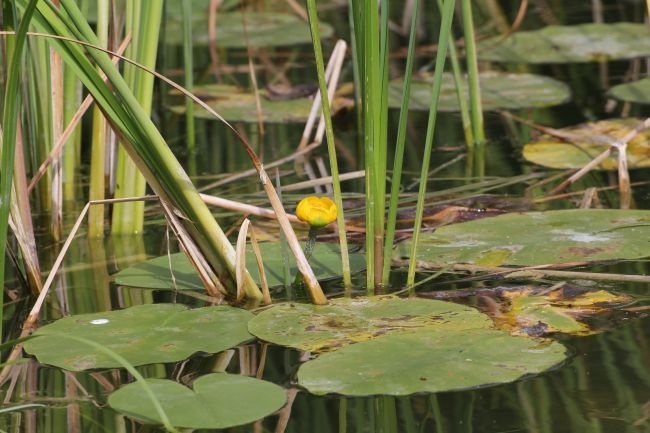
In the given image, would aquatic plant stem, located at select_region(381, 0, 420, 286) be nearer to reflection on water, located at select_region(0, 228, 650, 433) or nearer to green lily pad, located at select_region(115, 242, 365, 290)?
green lily pad, located at select_region(115, 242, 365, 290)

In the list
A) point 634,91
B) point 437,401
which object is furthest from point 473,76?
point 437,401

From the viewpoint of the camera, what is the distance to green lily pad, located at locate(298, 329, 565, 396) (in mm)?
1705

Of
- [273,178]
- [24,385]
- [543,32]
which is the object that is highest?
[543,32]

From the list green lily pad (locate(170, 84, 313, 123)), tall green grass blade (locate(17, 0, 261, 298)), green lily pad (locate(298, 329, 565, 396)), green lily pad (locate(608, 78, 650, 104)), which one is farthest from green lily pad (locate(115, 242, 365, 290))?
green lily pad (locate(608, 78, 650, 104))

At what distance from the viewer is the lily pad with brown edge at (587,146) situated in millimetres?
3193

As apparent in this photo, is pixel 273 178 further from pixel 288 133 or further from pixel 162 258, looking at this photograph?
pixel 162 258

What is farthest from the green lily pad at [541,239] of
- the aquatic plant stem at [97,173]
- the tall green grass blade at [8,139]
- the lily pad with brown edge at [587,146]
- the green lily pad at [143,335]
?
the tall green grass blade at [8,139]

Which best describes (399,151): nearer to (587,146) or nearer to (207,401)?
(207,401)

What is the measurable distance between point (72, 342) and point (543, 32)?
3659 mm

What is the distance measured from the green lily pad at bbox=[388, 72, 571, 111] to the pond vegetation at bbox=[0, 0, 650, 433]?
0.25 metres

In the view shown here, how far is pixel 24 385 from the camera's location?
1851mm

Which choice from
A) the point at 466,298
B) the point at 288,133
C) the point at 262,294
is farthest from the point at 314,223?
the point at 288,133

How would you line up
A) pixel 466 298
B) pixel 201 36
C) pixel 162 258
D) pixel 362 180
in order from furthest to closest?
pixel 201 36 → pixel 362 180 → pixel 162 258 → pixel 466 298

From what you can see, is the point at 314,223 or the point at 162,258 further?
the point at 162,258
